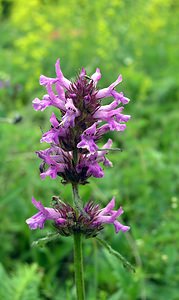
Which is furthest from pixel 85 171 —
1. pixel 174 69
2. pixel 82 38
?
pixel 82 38

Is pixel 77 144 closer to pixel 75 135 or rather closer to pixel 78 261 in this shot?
pixel 75 135

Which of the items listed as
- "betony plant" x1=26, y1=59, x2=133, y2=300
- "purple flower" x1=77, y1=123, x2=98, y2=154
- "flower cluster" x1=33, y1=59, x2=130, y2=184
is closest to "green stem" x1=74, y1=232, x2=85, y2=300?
"betony plant" x1=26, y1=59, x2=133, y2=300

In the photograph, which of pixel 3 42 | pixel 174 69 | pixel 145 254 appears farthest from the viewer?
pixel 3 42

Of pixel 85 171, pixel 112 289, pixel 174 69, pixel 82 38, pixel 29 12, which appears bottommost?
pixel 112 289

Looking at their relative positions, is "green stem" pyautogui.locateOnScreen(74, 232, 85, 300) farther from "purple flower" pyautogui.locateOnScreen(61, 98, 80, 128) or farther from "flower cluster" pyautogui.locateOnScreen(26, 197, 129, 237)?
"purple flower" pyautogui.locateOnScreen(61, 98, 80, 128)

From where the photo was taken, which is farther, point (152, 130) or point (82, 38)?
point (82, 38)

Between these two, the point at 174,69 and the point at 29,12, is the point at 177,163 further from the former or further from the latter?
the point at 29,12

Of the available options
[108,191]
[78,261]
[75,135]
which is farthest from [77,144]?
[108,191]
